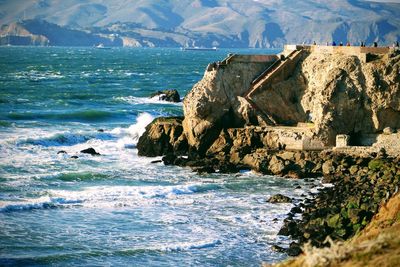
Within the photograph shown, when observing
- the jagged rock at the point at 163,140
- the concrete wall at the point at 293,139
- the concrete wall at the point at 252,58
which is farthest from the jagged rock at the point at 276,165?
the concrete wall at the point at 252,58

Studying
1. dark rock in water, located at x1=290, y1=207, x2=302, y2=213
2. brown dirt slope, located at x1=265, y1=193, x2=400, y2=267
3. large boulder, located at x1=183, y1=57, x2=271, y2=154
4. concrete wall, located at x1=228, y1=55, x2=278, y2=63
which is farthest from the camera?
concrete wall, located at x1=228, y1=55, x2=278, y2=63

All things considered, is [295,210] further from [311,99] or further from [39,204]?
[311,99]

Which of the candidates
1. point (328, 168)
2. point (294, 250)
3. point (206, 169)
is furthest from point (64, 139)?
point (294, 250)

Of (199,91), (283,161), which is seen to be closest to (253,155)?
(283,161)

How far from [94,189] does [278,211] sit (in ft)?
30.9

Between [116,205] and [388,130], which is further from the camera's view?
[388,130]

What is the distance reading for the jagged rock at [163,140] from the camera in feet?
160

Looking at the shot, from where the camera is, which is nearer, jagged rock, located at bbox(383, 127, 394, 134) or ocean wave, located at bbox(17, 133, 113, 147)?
jagged rock, located at bbox(383, 127, 394, 134)

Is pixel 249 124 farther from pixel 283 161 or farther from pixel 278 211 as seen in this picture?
pixel 278 211

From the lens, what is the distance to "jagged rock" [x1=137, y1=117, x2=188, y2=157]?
48.8 meters

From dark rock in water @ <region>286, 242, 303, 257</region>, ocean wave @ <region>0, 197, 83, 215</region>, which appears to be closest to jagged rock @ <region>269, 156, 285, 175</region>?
ocean wave @ <region>0, 197, 83, 215</region>

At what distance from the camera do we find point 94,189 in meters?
40.3

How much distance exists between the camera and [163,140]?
49.6 meters

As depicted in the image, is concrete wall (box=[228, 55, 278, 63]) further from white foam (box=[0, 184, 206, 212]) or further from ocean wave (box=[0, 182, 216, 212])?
white foam (box=[0, 184, 206, 212])
